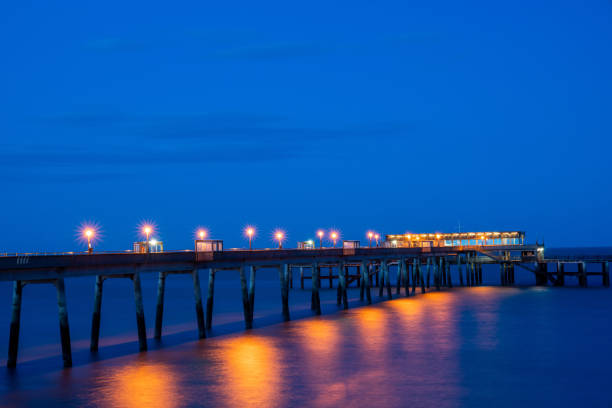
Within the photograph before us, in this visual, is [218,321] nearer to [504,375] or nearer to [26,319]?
[26,319]

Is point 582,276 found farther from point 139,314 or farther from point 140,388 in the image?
point 140,388

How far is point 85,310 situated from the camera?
76.4 metres

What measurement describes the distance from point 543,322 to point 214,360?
27710mm

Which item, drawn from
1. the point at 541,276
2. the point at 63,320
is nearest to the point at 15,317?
the point at 63,320

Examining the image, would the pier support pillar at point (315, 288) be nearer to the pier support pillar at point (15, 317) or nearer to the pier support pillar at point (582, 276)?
the pier support pillar at point (15, 317)

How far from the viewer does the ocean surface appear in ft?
87.4

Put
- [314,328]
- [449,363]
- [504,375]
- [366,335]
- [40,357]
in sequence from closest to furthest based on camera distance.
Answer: [504,375] < [449,363] < [40,357] < [366,335] < [314,328]

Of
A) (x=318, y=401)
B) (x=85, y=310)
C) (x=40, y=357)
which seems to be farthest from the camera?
(x=85, y=310)

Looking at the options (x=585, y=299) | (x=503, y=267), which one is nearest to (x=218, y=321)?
(x=585, y=299)

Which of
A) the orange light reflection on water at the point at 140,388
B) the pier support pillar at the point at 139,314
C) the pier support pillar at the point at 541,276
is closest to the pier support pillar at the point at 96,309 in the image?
the pier support pillar at the point at 139,314

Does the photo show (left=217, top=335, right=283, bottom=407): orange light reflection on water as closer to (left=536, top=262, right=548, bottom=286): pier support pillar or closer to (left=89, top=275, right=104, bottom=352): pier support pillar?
(left=89, top=275, right=104, bottom=352): pier support pillar

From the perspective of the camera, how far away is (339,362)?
34.2 m

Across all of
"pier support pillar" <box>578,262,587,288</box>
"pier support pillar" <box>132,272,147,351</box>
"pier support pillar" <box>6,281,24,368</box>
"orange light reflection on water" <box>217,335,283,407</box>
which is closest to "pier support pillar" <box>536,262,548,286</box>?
"pier support pillar" <box>578,262,587,288</box>

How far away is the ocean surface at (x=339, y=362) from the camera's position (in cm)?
2662
